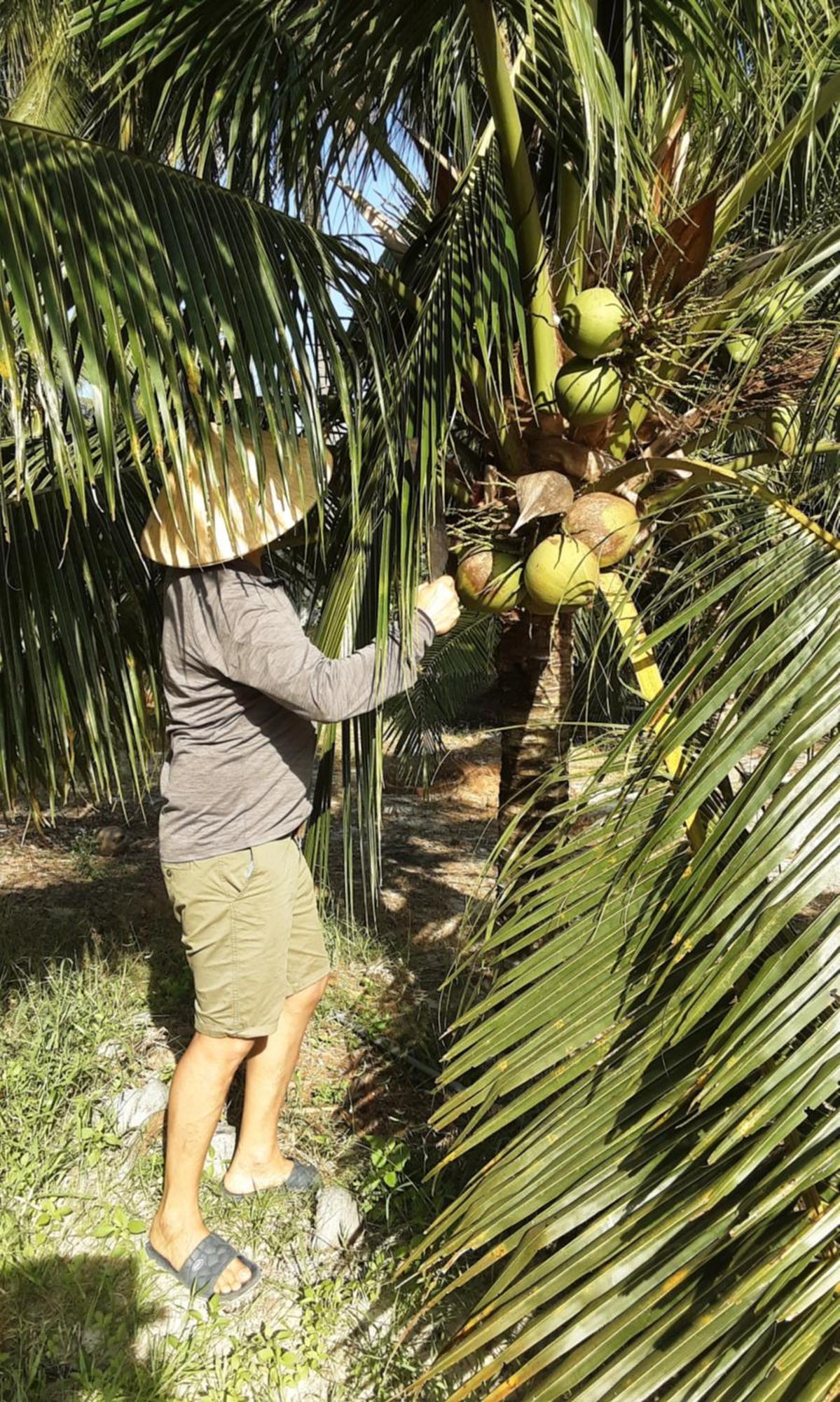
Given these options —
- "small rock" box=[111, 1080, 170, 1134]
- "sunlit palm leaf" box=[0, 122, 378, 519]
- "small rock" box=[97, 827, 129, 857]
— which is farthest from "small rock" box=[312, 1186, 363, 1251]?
"small rock" box=[97, 827, 129, 857]

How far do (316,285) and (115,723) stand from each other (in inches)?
51.6

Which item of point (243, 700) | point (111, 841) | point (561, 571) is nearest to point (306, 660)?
point (243, 700)

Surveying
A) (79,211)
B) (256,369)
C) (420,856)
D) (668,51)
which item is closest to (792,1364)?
(256,369)

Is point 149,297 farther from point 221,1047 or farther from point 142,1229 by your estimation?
point 142,1229

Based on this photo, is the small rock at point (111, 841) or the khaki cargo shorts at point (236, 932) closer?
the khaki cargo shorts at point (236, 932)

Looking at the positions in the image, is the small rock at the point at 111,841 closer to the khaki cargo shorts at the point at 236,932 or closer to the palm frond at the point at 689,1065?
the khaki cargo shorts at the point at 236,932

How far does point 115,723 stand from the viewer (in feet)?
9.27

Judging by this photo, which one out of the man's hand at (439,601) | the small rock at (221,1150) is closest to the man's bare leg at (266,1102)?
the small rock at (221,1150)

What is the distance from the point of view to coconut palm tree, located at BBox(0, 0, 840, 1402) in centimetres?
124

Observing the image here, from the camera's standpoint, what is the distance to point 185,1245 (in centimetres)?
232

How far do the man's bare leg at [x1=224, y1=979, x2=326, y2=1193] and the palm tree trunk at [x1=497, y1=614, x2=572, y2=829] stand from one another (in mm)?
749

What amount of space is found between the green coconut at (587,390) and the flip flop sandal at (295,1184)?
6.35 ft

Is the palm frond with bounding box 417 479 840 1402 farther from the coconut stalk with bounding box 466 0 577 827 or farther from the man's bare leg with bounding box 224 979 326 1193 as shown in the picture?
the man's bare leg with bounding box 224 979 326 1193

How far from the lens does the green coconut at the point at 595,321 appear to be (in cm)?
195
